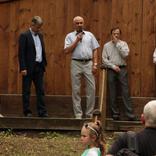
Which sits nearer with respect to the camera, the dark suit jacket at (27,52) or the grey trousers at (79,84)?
the dark suit jacket at (27,52)

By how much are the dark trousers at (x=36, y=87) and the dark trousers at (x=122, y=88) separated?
1.37 meters

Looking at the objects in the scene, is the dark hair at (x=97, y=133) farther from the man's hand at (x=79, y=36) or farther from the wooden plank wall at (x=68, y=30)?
the wooden plank wall at (x=68, y=30)

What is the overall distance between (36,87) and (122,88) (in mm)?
1720

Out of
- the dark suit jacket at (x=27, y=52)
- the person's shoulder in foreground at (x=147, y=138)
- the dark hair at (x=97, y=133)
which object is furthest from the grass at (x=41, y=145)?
the person's shoulder in foreground at (x=147, y=138)

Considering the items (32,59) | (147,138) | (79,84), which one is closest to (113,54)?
(79,84)

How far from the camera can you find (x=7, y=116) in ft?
45.7

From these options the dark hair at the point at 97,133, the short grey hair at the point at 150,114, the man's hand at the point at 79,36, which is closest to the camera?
the short grey hair at the point at 150,114

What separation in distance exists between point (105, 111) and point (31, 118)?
1454 mm

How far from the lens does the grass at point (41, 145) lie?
10898 millimetres

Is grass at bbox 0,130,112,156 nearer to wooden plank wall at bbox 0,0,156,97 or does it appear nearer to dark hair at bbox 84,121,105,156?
wooden plank wall at bbox 0,0,156,97

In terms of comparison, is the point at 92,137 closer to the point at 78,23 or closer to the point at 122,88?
the point at 78,23

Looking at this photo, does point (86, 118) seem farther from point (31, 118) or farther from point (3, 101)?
point (3, 101)

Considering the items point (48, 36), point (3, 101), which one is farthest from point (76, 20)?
point (3, 101)

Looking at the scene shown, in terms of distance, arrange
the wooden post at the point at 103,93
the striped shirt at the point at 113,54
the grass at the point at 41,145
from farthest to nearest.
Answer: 1. the striped shirt at the point at 113,54
2. the wooden post at the point at 103,93
3. the grass at the point at 41,145
